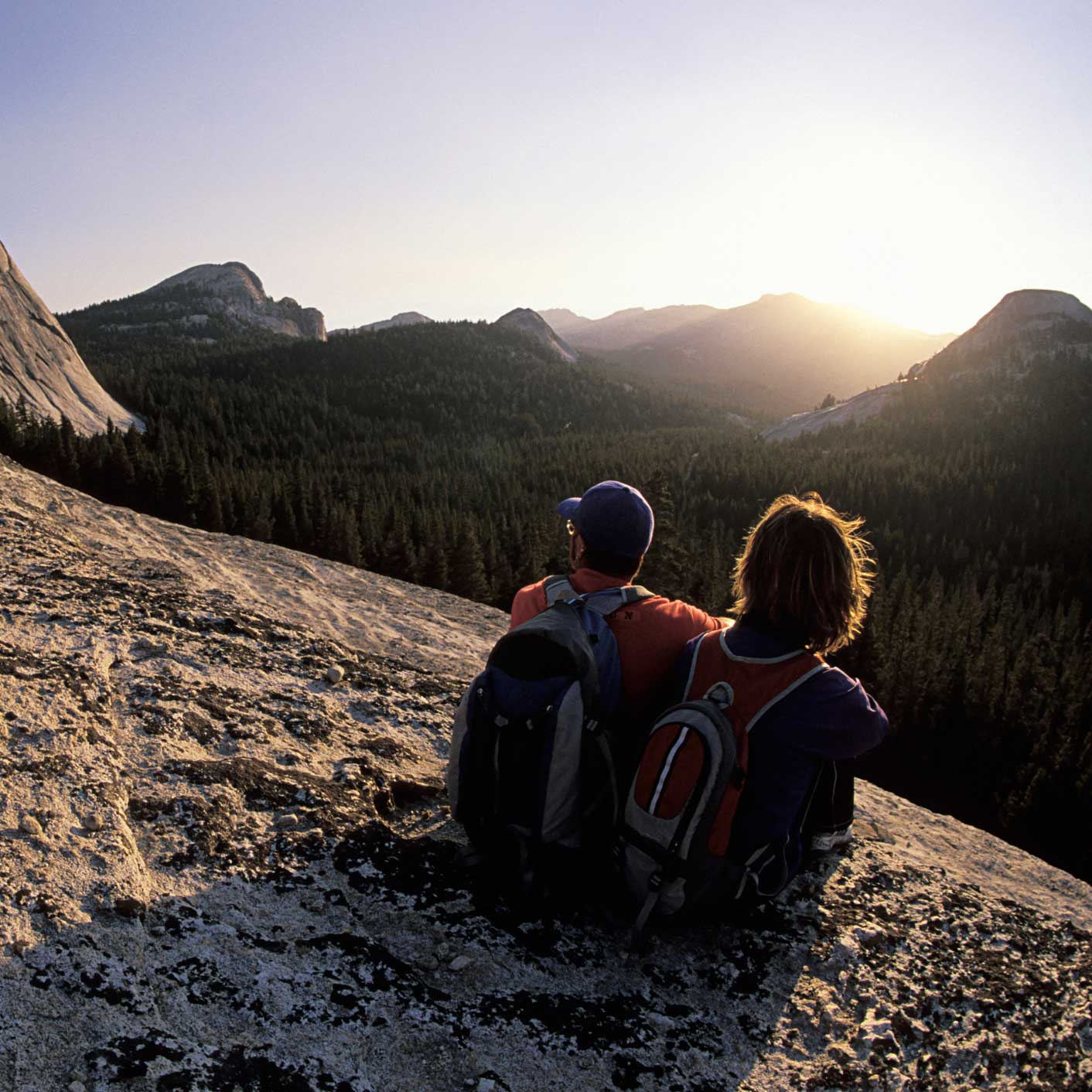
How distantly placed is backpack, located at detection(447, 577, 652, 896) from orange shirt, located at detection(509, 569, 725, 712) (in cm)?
10

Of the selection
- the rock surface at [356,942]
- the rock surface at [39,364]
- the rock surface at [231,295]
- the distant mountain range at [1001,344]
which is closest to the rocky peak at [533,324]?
the rock surface at [231,295]

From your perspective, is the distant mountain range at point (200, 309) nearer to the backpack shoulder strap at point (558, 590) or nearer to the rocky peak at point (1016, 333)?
the rocky peak at point (1016, 333)

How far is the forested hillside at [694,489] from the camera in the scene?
90.0ft

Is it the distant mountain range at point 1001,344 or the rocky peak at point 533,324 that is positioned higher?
the rocky peak at point 533,324

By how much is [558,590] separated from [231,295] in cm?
20577

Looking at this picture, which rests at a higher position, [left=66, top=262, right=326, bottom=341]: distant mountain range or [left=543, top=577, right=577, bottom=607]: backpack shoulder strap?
[left=66, top=262, right=326, bottom=341]: distant mountain range

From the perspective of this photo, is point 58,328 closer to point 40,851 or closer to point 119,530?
point 119,530

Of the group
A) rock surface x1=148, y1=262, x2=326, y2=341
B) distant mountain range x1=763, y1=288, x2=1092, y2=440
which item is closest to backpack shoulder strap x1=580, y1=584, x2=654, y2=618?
distant mountain range x1=763, y1=288, x2=1092, y2=440

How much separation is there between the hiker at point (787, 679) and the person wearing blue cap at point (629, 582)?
0.18 meters

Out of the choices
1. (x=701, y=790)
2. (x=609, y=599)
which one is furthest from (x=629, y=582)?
(x=701, y=790)

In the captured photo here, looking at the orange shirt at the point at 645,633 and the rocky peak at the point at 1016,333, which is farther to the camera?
the rocky peak at the point at 1016,333

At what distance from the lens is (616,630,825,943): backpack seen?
315cm

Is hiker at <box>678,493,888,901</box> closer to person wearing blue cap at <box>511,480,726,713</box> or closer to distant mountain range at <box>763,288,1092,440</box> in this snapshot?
person wearing blue cap at <box>511,480,726,713</box>

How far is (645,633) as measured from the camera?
3.67 m
